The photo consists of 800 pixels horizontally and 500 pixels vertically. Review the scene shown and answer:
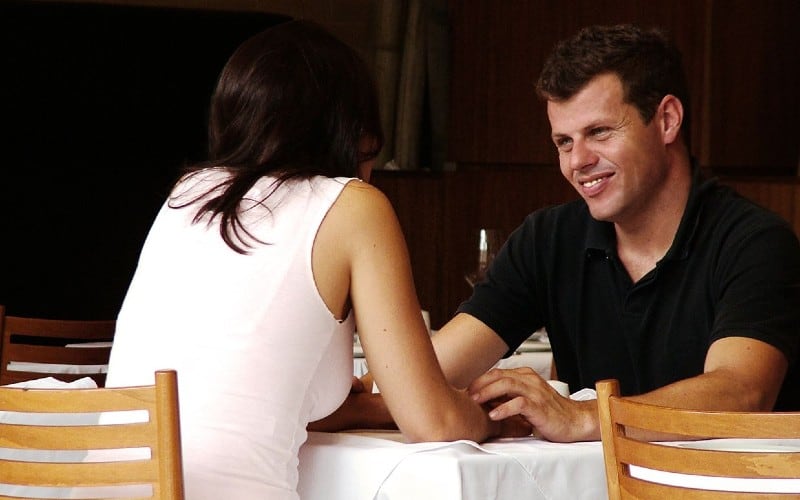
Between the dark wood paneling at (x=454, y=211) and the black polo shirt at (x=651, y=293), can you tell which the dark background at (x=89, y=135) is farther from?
the black polo shirt at (x=651, y=293)

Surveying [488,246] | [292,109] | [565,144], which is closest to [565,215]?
[565,144]

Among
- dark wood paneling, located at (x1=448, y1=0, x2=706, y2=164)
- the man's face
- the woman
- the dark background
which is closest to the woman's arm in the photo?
the woman

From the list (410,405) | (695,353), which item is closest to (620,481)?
(410,405)

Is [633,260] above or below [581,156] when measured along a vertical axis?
below

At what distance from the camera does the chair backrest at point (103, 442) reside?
1714mm

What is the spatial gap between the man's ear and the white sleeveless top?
79 cm

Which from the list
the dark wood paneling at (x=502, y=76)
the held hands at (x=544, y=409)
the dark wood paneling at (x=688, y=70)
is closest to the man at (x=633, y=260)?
the held hands at (x=544, y=409)

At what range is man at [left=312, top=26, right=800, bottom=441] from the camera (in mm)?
2227

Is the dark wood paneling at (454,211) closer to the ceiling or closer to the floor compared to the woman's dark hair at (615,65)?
closer to the floor

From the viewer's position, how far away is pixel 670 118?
2.50 meters

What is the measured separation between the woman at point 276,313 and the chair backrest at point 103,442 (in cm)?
10

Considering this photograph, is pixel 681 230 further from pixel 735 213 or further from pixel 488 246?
pixel 488 246

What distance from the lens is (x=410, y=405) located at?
190cm

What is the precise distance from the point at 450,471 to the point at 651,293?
2.57 ft
